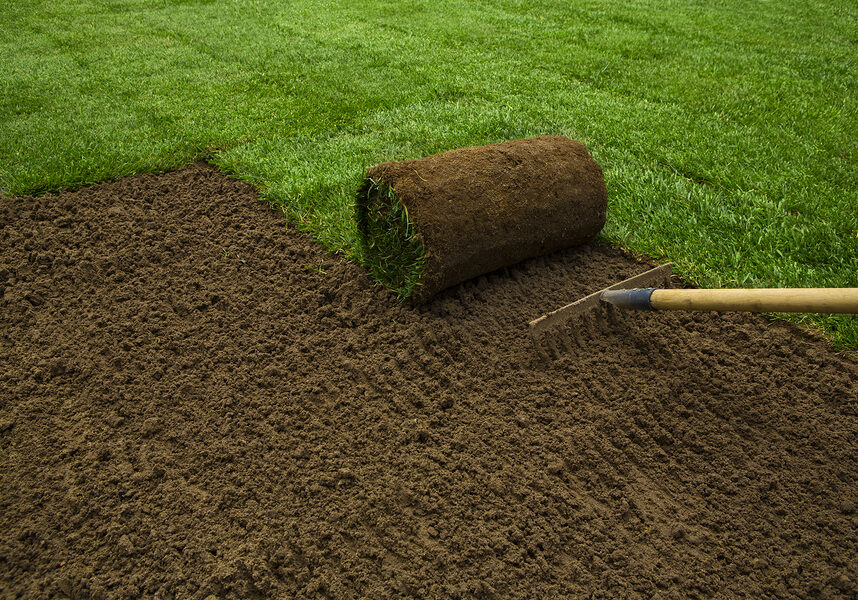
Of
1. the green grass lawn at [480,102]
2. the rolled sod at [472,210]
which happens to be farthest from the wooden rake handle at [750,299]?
the green grass lawn at [480,102]

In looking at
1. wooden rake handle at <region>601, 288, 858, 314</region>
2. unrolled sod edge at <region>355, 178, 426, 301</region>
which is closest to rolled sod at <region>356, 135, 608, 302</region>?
unrolled sod edge at <region>355, 178, 426, 301</region>

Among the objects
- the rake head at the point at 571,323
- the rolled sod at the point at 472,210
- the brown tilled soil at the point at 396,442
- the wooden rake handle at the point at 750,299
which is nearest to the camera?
the wooden rake handle at the point at 750,299

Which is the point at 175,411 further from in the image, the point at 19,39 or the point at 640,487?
the point at 19,39

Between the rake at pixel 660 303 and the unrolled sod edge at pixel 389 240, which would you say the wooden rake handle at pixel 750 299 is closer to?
the rake at pixel 660 303

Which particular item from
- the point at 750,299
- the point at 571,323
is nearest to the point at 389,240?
the point at 571,323

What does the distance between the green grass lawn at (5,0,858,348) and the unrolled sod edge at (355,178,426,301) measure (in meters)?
0.36

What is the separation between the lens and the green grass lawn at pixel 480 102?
4.41 metres

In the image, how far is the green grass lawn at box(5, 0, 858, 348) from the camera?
4.41 m

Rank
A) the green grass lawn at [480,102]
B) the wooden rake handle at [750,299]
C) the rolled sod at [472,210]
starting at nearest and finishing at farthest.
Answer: the wooden rake handle at [750,299] < the rolled sod at [472,210] < the green grass lawn at [480,102]

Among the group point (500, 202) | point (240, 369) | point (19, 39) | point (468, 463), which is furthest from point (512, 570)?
point (19, 39)

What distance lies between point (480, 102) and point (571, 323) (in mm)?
3434

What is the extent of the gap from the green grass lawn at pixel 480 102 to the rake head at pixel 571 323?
75 cm

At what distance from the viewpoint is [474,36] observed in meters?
8.05

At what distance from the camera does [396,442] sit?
2.89 m
